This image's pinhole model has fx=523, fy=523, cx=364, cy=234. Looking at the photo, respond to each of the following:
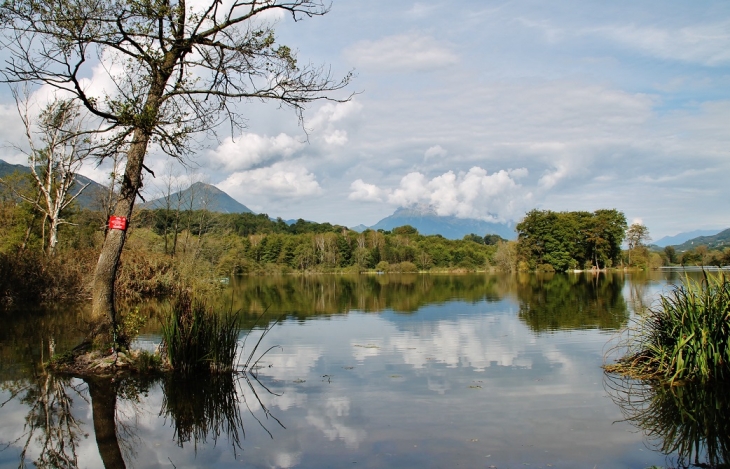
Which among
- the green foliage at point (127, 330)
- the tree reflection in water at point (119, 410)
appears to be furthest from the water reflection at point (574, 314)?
the green foliage at point (127, 330)

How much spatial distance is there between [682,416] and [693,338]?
1952mm

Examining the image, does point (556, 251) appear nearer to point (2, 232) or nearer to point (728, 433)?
point (2, 232)

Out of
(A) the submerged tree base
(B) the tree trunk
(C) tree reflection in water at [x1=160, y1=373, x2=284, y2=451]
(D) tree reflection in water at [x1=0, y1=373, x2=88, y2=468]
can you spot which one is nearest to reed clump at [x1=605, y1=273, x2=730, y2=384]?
(C) tree reflection in water at [x1=160, y1=373, x2=284, y2=451]

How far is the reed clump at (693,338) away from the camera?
26.2 feet

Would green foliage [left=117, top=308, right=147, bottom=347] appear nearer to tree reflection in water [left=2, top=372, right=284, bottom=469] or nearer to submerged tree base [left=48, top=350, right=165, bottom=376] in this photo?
submerged tree base [left=48, top=350, right=165, bottom=376]

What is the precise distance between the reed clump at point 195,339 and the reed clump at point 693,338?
6897 mm

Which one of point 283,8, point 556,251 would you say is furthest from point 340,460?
point 556,251

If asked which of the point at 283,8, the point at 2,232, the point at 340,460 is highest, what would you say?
the point at 283,8

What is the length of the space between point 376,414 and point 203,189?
35125mm

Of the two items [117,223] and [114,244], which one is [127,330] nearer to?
[114,244]

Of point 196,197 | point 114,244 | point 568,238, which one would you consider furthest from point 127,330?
point 568,238

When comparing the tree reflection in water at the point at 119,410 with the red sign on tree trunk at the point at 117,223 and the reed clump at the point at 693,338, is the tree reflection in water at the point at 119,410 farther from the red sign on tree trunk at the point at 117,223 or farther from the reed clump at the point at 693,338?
the reed clump at the point at 693,338

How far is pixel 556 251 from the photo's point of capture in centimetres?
7694

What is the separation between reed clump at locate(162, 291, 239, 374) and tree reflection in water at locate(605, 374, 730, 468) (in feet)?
19.6
